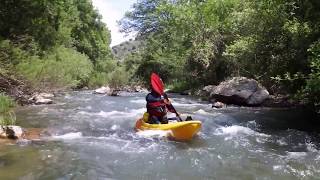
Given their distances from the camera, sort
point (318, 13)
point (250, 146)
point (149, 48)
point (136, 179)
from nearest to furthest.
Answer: point (136, 179)
point (250, 146)
point (318, 13)
point (149, 48)

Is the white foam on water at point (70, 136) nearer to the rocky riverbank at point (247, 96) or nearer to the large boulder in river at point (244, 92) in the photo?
the rocky riverbank at point (247, 96)

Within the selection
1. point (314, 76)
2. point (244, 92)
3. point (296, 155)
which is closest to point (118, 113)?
point (244, 92)

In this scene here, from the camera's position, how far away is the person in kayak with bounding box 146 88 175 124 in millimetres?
10641

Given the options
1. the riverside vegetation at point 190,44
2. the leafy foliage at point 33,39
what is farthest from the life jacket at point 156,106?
the leafy foliage at point 33,39

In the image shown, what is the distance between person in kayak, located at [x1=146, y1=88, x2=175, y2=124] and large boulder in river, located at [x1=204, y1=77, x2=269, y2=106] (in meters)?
7.00

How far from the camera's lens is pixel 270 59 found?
43.3ft

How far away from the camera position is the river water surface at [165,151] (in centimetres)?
724

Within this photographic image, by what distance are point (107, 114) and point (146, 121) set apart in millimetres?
4489

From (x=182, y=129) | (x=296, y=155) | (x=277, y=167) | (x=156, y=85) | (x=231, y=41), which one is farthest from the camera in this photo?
(x=231, y=41)

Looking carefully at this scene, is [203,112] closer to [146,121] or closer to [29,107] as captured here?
[146,121]

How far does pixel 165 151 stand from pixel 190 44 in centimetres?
1773

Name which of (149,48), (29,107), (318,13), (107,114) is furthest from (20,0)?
(149,48)

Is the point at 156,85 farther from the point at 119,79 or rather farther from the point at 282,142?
the point at 119,79

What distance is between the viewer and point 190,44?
1030 inches
